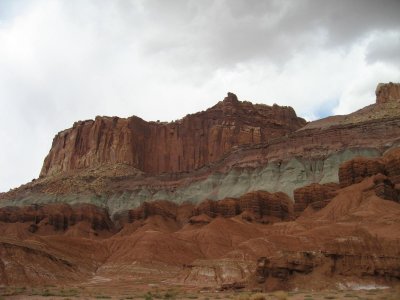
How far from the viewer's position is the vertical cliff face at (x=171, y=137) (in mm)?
161875

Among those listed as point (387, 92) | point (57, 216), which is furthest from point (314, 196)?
point (387, 92)

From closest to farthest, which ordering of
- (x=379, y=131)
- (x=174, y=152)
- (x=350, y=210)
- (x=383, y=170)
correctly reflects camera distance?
(x=350, y=210) → (x=383, y=170) → (x=379, y=131) → (x=174, y=152)

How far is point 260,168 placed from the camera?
4446 inches

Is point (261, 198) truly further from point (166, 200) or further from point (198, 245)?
point (166, 200)

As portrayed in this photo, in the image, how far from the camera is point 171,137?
174500 mm

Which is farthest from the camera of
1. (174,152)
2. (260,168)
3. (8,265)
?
(174,152)

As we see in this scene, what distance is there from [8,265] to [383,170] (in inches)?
2138

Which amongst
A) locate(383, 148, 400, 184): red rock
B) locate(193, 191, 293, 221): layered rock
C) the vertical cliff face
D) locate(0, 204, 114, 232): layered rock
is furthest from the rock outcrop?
locate(0, 204, 114, 232): layered rock

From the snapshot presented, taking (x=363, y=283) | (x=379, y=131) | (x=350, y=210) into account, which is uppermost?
(x=379, y=131)

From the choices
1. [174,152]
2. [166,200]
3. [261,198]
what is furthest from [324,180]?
[174,152]

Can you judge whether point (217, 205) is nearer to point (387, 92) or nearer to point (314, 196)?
point (314, 196)

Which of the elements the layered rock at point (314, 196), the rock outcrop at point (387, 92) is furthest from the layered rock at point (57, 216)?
the rock outcrop at point (387, 92)

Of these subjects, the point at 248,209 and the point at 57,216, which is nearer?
the point at 248,209

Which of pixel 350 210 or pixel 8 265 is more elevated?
pixel 350 210
